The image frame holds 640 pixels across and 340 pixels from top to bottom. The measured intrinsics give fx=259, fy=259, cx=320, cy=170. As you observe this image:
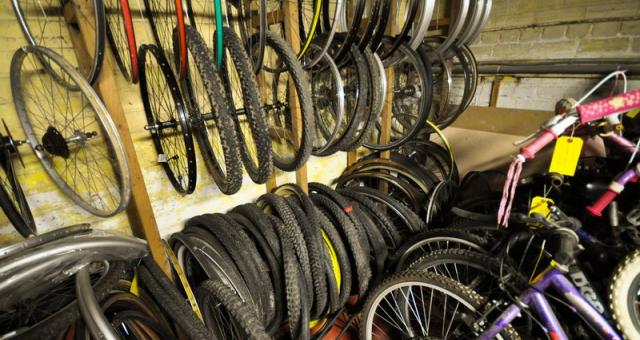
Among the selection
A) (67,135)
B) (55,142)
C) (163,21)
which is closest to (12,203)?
(55,142)

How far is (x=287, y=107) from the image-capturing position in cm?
→ 188

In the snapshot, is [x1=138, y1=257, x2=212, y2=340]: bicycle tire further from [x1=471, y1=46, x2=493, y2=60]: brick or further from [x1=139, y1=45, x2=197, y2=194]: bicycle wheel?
[x1=471, y1=46, x2=493, y2=60]: brick

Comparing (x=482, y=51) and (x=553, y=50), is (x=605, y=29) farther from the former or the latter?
(x=482, y=51)

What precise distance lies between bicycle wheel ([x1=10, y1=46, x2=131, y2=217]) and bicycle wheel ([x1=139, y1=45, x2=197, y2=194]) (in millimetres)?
259

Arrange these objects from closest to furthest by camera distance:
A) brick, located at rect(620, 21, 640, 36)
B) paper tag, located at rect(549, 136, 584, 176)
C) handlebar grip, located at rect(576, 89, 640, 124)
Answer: handlebar grip, located at rect(576, 89, 640, 124)
paper tag, located at rect(549, 136, 584, 176)
brick, located at rect(620, 21, 640, 36)

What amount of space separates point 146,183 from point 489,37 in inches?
121

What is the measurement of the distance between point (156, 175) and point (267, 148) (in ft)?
3.17

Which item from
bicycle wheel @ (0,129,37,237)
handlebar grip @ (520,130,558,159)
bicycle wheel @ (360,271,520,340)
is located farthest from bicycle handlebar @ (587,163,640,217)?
bicycle wheel @ (0,129,37,237)

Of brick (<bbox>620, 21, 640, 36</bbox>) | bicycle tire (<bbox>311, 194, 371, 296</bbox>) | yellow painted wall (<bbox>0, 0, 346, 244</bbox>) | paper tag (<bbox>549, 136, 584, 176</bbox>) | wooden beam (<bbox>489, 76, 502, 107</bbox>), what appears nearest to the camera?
paper tag (<bbox>549, 136, 584, 176</bbox>)

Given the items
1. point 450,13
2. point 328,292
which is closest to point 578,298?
point 328,292

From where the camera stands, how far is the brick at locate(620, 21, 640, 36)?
1.70 metres

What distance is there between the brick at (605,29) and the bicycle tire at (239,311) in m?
2.83

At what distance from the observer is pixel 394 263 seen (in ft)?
5.76

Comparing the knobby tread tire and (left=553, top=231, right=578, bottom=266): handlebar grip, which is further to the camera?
the knobby tread tire
